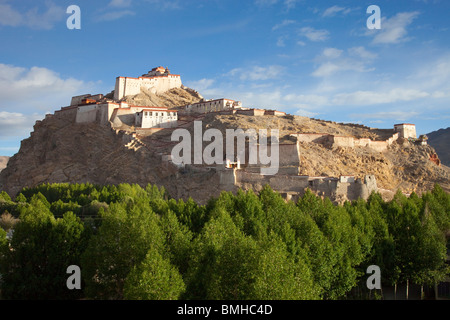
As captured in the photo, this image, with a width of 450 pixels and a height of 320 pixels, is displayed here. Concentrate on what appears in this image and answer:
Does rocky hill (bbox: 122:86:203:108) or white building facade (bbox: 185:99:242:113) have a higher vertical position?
rocky hill (bbox: 122:86:203:108)

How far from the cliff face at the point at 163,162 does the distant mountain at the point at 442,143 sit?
73973 millimetres

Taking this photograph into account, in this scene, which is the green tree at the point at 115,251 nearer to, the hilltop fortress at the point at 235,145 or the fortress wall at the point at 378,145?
the hilltop fortress at the point at 235,145

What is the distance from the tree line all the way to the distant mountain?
10008 cm

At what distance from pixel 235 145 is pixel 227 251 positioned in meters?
32.4

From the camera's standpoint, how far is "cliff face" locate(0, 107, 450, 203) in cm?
4928

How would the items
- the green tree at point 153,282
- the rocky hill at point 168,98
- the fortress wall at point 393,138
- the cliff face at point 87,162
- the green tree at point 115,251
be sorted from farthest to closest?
the rocky hill at point 168,98
the fortress wall at point 393,138
the cliff face at point 87,162
the green tree at point 115,251
the green tree at point 153,282

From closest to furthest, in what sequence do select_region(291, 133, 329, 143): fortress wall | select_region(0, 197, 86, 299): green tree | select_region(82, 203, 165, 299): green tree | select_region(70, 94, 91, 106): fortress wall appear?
select_region(82, 203, 165, 299): green tree < select_region(0, 197, 86, 299): green tree < select_region(291, 133, 329, 143): fortress wall < select_region(70, 94, 91, 106): fortress wall

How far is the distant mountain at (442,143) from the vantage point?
415 feet

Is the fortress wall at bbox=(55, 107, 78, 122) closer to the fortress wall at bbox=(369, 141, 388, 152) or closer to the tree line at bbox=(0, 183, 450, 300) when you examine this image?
the tree line at bbox=(0, 183, 450, 300)

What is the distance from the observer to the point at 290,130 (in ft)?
185

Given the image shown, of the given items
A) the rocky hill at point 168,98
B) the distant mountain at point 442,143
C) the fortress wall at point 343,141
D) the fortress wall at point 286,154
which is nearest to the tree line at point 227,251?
the fortress wall at point 286,154

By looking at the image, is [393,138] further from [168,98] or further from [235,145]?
[168,98]

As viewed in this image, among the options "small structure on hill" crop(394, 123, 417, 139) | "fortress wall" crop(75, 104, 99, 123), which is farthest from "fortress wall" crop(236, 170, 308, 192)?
"fortress wall" crop(75, 104, 99, 123)
